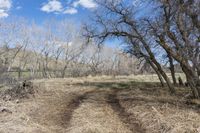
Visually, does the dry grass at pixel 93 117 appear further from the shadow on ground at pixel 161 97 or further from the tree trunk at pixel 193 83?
the tree trunk at pixel 193 83

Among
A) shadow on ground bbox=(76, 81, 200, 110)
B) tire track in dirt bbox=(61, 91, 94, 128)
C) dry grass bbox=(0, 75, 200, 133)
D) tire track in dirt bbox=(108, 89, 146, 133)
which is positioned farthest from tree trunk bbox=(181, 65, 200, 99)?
tire track in dirt bbox=(61, 91, 94, 128)

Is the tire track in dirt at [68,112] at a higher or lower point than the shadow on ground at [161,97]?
lower

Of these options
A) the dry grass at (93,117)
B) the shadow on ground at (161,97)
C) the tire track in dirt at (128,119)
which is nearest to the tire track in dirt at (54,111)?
the dry grass at (93,117)

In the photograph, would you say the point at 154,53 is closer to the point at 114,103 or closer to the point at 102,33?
the point at 102,33

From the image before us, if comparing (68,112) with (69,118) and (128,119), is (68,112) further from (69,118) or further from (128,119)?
(128,119)

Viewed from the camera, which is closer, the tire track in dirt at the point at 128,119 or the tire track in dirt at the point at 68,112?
the tire track in dirt at the point at 128,119

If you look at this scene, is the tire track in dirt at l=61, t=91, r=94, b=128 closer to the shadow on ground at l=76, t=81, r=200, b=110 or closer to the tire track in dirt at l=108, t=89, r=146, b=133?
the tire track in dirt at l=108, t=89, r=146, b=133

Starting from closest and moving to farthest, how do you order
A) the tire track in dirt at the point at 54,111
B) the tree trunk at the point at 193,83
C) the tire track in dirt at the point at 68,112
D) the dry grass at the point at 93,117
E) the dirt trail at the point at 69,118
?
the dry grass at the point at 93,117
the dirt trail at the point at 69,118
the tire track in dirt at the point at 54,111
the tire track in dirt at the point at 68,112
the tree trunk at the point at 193,83

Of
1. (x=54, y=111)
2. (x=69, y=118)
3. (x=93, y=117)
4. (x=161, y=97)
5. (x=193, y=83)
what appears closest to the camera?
(x=69, y=118)

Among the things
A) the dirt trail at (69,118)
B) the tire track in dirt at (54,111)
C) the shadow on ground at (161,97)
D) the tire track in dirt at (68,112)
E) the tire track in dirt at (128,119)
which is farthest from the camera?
the shadow on ground at (161,97)

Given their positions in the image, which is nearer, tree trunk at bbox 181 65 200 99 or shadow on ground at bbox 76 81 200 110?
shadow on ground at bbox 76 81 200 110

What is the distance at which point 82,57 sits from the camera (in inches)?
3420

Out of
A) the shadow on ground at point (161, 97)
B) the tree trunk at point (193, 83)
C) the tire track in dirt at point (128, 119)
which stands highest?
the tree trunk at point (193, 83)

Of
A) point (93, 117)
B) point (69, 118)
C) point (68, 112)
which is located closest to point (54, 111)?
point (68, 112)
